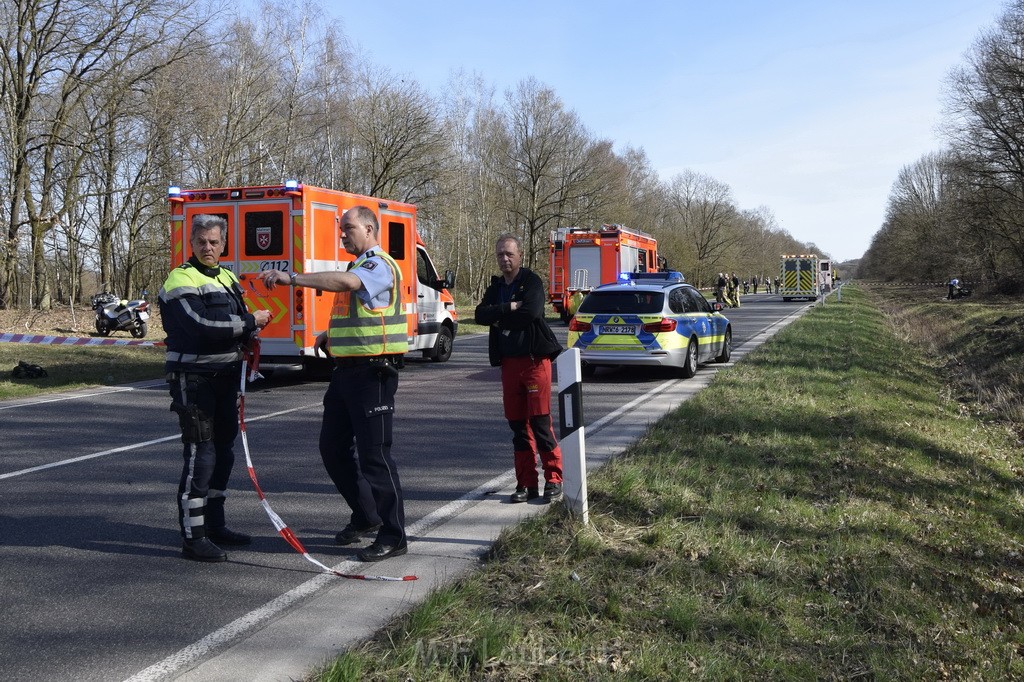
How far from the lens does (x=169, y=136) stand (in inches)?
1104

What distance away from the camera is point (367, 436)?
4777 millimetres

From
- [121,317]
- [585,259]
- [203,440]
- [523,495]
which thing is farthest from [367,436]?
[585,259]

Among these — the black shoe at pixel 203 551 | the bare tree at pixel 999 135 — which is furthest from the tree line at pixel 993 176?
the black shoe at pixel 203 551

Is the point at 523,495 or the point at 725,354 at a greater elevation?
the point at 725,354

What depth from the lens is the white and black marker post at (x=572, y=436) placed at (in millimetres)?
5438

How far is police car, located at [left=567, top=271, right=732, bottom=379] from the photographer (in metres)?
13.5

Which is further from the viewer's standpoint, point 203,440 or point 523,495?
point 523,495

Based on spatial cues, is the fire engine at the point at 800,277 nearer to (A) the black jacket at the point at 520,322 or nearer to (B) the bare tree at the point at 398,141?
(B) the bare tree at the point at 398,141

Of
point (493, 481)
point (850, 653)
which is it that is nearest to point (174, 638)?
point (850, 653)

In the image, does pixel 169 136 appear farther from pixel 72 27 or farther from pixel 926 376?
pixel 926 376

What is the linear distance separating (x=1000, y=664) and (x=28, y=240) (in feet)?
104

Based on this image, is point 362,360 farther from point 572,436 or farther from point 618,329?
point 618,329

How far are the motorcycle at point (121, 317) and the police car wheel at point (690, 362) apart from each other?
13.5 metres

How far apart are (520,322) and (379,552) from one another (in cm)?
197
